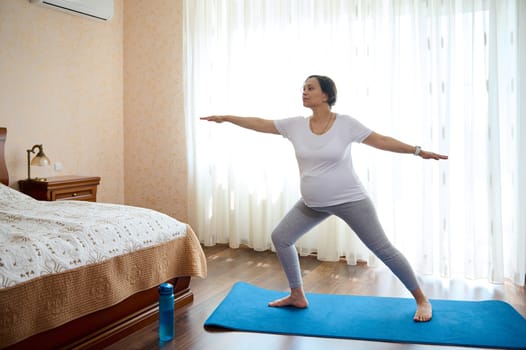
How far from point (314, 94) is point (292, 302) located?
1.23 m

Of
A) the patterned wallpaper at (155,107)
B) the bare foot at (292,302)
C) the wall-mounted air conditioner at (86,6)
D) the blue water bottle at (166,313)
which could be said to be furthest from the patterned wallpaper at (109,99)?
the blue water bottle at (166,313)

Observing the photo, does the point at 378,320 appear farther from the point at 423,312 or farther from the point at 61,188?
the point at 61,188

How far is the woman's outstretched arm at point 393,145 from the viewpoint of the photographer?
2.66 m

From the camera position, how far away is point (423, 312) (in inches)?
104

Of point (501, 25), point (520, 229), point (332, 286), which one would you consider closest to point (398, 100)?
point (501, 25)

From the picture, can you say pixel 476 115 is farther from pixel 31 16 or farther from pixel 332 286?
pixel 31 16

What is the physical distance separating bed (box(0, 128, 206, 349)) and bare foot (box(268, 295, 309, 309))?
0.48 metres

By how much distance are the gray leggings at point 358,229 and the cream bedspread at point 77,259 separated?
1.84 ft

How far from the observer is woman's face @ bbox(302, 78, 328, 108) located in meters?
2.74

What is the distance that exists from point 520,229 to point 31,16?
13.9 ft

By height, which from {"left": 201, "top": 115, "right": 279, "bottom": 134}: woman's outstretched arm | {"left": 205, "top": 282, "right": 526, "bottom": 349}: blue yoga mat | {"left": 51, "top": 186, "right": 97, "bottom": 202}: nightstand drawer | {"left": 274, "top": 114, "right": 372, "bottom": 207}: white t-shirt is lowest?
{"left": 205, "top": 282, "right": 526, "bottom": 349}: blue yoga mat

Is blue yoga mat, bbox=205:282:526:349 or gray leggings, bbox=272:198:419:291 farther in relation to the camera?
gray leggings, bbox=272:198:419:291

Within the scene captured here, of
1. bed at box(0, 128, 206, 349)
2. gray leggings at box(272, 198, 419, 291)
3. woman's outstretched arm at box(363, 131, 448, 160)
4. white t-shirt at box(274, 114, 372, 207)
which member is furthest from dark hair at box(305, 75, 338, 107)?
bed at box(0, 128, 206, 349)

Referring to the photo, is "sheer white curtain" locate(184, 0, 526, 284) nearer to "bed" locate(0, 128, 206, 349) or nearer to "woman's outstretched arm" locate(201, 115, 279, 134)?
"woman's outstretched arm" locate(201, 115, 279, 134)
